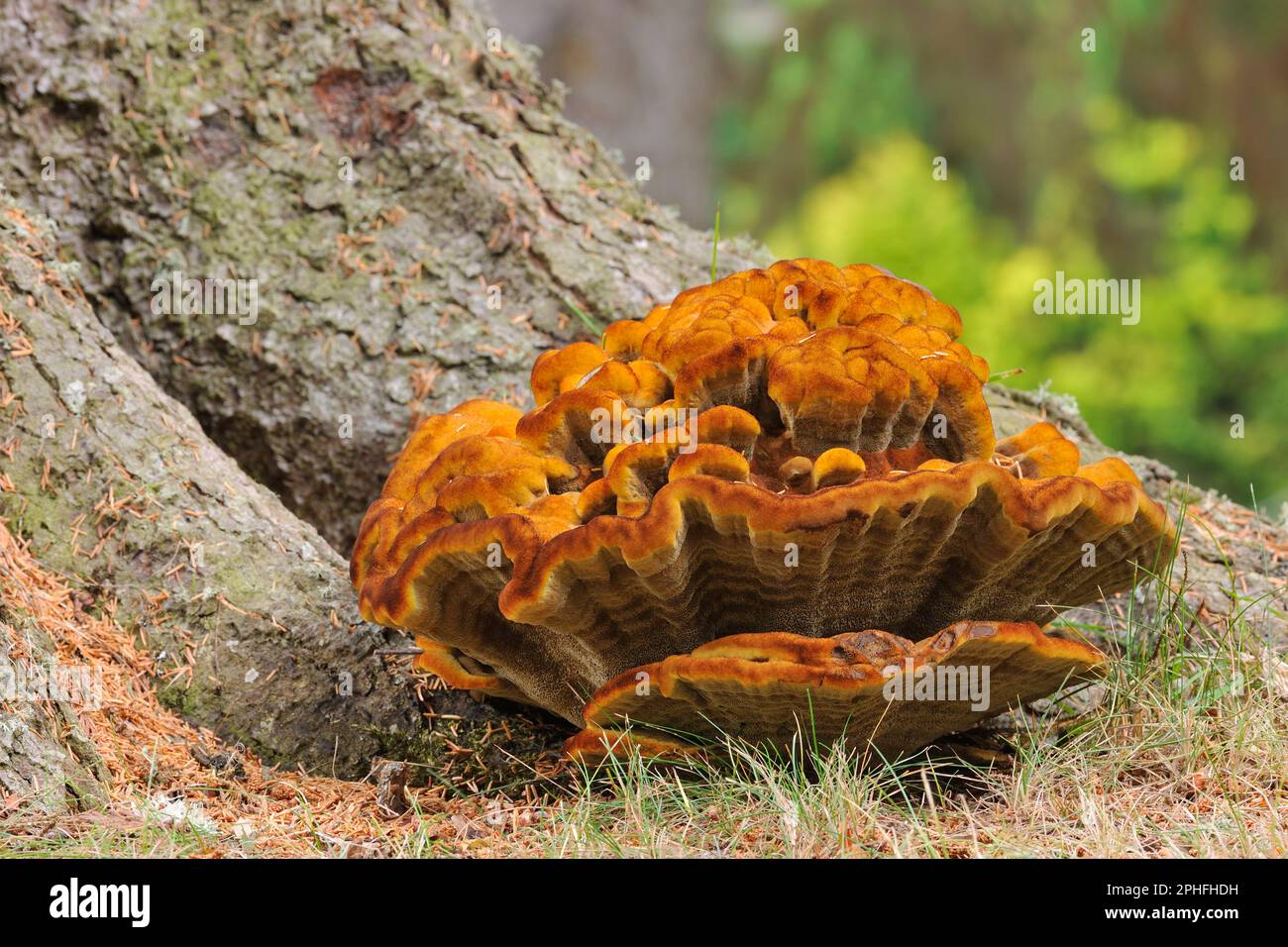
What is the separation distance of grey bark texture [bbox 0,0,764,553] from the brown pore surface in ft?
4.68

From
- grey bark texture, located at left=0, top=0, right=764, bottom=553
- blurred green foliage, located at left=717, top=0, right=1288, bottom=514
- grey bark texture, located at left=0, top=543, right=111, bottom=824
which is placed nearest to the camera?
grey bark texture, located at left=0, top=543, right=111, bottom=824

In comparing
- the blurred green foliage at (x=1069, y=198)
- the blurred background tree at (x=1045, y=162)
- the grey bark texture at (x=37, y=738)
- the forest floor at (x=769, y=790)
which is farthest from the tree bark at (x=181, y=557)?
the blurred green foliage at (x=1069, y=198)

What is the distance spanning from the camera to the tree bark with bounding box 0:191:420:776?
2730 mm

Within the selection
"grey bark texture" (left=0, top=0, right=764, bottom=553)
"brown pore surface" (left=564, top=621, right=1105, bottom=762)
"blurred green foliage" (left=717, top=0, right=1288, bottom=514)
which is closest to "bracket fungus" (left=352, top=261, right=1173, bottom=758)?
"brown pore surface" (left=564, top=621, right=1105, bottom=762)

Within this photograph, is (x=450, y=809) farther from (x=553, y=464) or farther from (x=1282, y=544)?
(x=1282, y=544)

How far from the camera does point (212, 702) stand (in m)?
2.72

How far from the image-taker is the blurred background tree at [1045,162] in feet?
29.5

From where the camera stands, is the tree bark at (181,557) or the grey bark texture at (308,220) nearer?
the tree bark at (181,557)

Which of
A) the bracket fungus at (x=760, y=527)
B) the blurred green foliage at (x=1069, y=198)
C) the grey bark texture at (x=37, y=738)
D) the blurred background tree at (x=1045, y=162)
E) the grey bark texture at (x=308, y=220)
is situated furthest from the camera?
the blurred green foliage at (x=1069, y=198)

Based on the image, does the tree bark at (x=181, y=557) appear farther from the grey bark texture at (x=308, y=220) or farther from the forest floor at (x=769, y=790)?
the grey bark texture at (x=308, y=220)

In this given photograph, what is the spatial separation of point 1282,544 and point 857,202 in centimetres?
712

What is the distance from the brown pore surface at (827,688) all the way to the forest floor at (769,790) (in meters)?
0.06

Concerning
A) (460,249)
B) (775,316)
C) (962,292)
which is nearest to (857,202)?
(962,292)

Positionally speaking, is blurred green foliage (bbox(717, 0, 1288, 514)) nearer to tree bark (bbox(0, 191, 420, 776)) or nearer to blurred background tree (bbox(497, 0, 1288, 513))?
blurred background tree (bbox(497, 0, 1288, 513))
